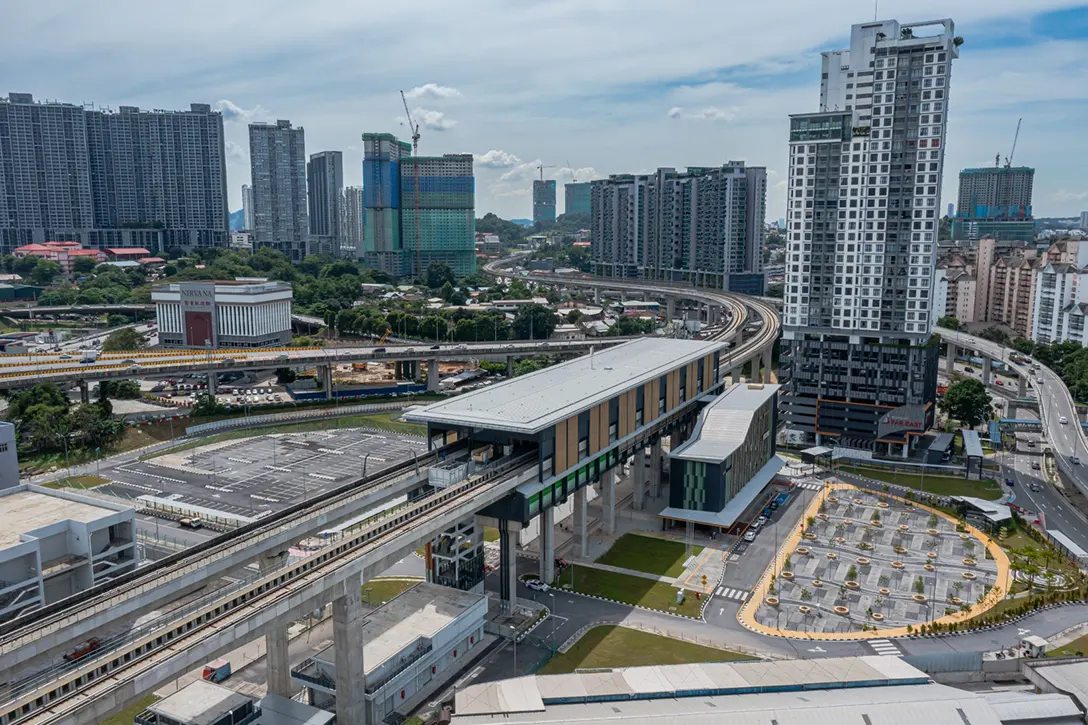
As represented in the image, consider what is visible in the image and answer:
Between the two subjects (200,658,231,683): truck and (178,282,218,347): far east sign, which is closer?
(200,658,231,683): truck

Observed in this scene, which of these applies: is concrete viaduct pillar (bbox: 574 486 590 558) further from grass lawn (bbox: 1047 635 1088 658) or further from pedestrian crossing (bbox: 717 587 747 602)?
grass lawn (bbox: 1047 635 1088 658)

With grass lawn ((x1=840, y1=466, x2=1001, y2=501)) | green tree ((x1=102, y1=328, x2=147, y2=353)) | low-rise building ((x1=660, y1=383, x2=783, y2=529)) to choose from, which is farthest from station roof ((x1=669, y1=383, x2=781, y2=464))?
green tree ((x1=102, y1=328, x2=147, y2=353))

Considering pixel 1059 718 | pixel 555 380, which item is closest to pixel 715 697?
pixel 1059 718

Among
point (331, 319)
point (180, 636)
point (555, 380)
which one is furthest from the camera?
point (331, 319)

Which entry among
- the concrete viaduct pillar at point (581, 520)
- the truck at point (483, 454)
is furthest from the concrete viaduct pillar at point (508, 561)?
the concrete viaduct pillar at point (581, 520)

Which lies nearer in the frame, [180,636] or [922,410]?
[180,636]

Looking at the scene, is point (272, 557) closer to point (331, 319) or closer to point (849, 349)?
point (849, 349)
